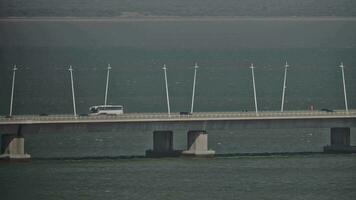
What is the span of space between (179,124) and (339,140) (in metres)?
8.59

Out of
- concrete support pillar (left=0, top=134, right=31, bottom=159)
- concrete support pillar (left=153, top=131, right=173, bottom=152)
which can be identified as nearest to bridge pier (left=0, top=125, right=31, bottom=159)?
concrete support pillar (left=0, top=134, right=31, bottom=159)

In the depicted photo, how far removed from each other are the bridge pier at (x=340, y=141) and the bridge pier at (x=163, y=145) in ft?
26.7

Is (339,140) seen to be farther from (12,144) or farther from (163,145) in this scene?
(12,144)

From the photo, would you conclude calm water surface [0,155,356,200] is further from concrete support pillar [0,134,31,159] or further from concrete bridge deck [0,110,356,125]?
concrete bridge deck [0,110,356,125]

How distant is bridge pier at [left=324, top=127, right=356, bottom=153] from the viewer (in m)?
101

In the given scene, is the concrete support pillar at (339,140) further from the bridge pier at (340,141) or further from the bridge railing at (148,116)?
the bridge railing at (148,116)

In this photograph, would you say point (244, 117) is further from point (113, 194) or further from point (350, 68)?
point (350, 68)

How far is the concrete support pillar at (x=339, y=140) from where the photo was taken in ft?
333

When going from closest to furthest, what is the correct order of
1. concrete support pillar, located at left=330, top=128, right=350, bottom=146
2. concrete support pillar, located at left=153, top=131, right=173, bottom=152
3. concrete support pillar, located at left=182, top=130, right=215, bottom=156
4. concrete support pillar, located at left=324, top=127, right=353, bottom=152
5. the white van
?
concrete support pillar, located at left=182, top=130, right=215, bottom=156, concrete support pillar, located at left=153, top=131, right=173, bottom=152, concrete support pillar, located at left=324, top=127, right=353, bottom=152, concrete support pillar, located at left=330, top=128, right=350, bottom=146, the white van

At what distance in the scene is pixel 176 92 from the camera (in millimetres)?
158500

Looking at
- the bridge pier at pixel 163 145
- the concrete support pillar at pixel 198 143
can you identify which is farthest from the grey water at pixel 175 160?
the concrete support pillar at pixel 198 143

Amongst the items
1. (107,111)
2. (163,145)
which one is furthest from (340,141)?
(107,111)

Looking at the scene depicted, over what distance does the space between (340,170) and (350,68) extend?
10630cm

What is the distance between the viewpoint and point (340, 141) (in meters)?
102
